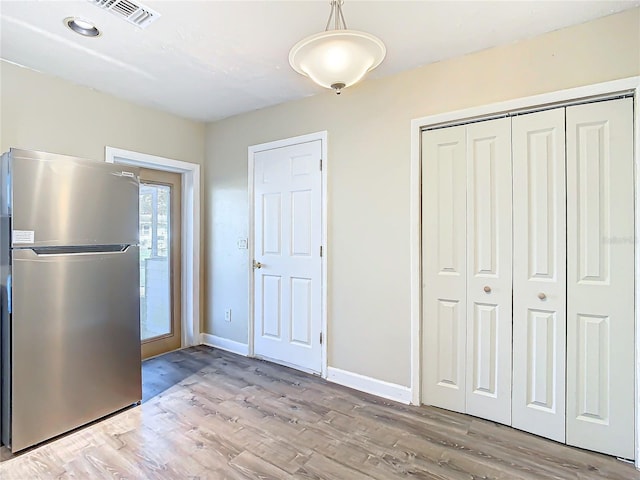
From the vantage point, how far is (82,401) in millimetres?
2236

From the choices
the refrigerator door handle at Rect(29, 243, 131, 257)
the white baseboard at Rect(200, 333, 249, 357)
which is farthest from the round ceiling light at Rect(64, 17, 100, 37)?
the white baseboard at Rect(200, 333, 249, 357)

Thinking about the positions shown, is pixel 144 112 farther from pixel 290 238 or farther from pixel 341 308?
pixel 341 308

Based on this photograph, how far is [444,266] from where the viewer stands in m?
2.50

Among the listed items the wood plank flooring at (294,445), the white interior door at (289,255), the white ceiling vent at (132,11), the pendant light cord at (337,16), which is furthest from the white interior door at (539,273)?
the white ceiling vent at (132,11)

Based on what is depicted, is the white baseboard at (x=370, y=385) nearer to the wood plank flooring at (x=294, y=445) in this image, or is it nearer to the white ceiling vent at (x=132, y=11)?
the wood plank flooring at (x=294, y=445)

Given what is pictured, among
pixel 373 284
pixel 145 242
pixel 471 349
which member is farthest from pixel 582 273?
pixel 145 242

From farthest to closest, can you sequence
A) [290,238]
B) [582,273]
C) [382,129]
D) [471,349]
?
[290,238] → [382,129] → [471,349] → [582,273]

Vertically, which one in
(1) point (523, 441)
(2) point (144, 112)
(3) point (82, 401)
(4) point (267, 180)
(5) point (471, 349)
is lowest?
(1) point (523, 441)

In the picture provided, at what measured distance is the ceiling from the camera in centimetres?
188

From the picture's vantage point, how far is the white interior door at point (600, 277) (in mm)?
1936

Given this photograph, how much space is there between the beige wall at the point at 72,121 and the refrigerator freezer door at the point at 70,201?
2.53ft

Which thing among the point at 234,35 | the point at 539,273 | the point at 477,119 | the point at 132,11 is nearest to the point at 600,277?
the point at 539,273

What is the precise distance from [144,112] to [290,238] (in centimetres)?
184

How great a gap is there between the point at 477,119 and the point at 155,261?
326cm
